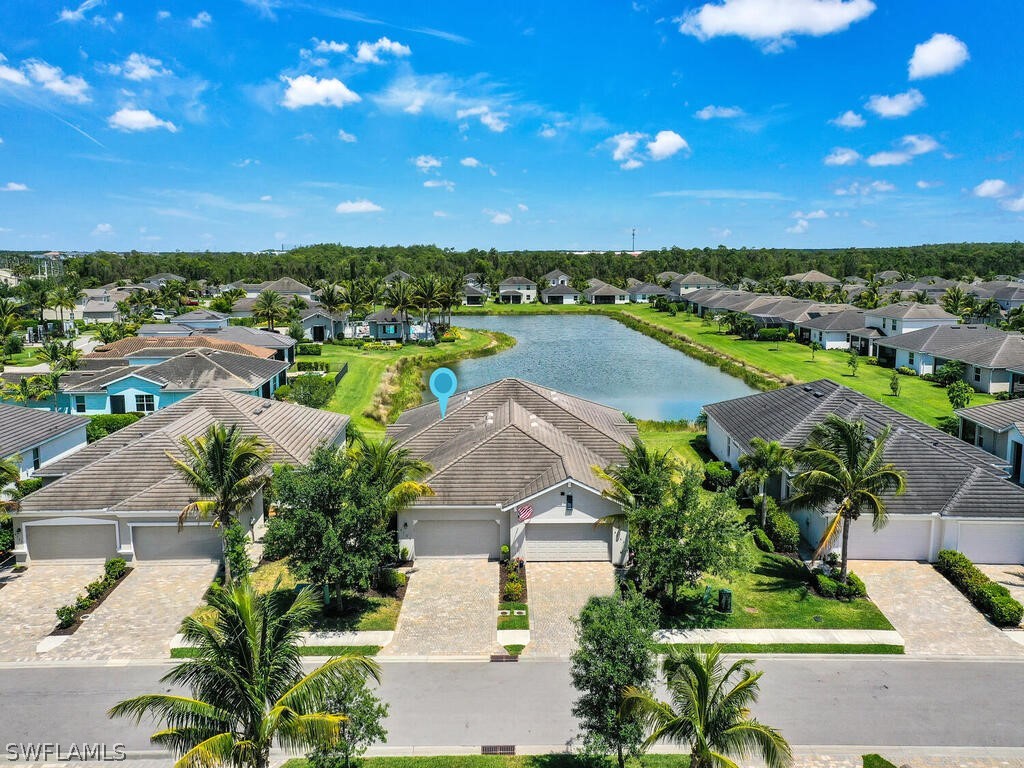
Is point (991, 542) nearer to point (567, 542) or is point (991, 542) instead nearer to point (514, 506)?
point (567, 542)

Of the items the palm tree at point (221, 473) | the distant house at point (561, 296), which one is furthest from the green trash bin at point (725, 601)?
the distant house at point (561, 296)

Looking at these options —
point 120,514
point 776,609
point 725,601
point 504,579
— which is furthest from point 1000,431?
point 120,514

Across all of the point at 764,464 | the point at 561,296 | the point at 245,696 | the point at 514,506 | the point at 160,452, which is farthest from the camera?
the point at 561,296

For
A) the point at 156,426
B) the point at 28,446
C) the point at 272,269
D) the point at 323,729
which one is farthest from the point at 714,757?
the point at 272,269

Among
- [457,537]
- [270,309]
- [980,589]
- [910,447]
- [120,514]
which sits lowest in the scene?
[980,589]

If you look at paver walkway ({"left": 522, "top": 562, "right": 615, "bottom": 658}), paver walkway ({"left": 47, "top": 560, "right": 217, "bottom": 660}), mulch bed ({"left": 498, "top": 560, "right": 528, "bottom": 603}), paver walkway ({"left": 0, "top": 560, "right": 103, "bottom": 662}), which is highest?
mulch bed ({"left": 498, "top": 560, "right": 528, "bottom": 603})

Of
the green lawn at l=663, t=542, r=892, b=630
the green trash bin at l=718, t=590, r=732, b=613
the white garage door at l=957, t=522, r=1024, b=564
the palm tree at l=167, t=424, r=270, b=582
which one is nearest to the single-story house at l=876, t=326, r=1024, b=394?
the white garage door at l=957, t=522, r=1024, b=564

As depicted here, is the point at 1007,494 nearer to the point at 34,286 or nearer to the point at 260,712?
the point at 260,712

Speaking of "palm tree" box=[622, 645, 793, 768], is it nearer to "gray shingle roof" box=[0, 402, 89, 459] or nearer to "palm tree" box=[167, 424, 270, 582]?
"palm tree" box=[167, 424, 270, 582]
